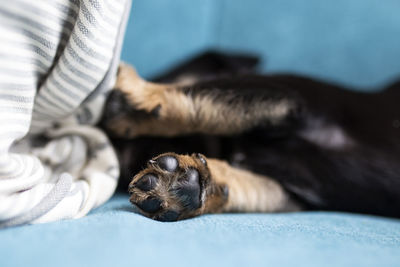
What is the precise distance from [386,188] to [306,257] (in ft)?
A: 2.19

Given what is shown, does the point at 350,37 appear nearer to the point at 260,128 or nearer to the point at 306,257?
the point at 260,128

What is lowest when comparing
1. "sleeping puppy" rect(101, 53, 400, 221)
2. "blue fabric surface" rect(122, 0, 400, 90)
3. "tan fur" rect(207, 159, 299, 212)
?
"tan fur" rect(207, 159, 299, 212)

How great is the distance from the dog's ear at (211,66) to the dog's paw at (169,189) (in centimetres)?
66

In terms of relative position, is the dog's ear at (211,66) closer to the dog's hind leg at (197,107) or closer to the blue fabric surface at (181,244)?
the dog's hind leg at (197,107)

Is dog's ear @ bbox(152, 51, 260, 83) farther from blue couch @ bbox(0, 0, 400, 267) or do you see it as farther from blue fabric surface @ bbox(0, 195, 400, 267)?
blue fabric surface @ bbox(0, 195, 400, 267)

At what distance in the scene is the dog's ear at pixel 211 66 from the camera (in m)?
1.40

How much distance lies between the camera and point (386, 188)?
1116 mm

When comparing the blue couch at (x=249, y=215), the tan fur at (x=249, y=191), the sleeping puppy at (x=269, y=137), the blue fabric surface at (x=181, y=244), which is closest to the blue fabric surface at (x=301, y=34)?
the blue couch at (x=249, y=215)

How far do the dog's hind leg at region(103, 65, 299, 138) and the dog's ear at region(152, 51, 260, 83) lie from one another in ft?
1.02

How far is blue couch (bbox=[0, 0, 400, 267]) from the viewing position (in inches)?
20.7

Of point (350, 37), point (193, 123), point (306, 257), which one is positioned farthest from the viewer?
point (350, 37)

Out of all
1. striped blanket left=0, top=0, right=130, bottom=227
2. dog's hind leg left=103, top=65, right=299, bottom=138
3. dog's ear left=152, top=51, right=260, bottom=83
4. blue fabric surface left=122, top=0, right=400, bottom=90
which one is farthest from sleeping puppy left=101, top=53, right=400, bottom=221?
blue fabric surface left=122, top=0, right=400, bottom=90

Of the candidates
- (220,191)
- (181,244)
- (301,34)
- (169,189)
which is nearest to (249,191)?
(220,191)

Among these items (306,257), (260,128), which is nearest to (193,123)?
(260,128)
